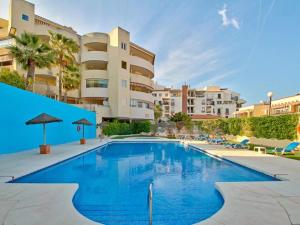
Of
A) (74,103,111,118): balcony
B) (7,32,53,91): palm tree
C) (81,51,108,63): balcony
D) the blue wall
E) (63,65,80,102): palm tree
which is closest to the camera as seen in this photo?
the blue wall

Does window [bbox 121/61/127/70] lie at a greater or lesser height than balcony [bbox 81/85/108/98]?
greater

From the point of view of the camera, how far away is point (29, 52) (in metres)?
18.9

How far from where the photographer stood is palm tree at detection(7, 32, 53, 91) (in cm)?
1862

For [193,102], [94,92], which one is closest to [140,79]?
[94,92]

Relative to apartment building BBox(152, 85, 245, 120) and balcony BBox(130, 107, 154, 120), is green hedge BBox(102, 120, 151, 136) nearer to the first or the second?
balcony BBox(130, 107, 154, 120)

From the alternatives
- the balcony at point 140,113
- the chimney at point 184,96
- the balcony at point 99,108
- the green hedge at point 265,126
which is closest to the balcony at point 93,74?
the balcony at point 99,108

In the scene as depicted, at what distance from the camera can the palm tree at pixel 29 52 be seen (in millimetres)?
18625

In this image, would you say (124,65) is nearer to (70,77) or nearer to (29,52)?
(70,77)

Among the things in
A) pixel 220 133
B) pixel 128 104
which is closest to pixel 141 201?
pixel 220 133

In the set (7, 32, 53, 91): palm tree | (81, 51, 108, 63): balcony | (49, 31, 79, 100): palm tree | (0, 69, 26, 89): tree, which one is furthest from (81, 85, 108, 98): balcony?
(7, 32, 53, 91): palm tree

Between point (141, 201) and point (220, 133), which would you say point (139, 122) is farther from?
point (141, 201)

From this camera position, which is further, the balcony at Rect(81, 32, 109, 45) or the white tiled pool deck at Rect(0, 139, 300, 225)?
the balcony at Rect(81, 32, 109, 45)

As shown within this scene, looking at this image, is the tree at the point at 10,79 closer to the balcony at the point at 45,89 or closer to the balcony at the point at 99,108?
the balcony at the point at 45,89

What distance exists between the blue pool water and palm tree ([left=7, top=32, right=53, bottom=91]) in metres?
11.9
